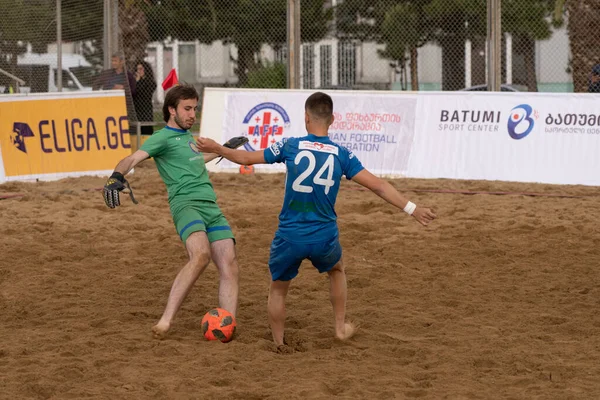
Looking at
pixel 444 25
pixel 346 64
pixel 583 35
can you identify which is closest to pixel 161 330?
pixel 583 35

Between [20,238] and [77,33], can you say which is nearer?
[20,238]

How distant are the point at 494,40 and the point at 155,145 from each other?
10.4m

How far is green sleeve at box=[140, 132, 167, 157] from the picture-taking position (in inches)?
260

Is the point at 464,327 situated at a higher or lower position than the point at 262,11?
lower

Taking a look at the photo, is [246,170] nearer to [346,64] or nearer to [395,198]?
[346,64]

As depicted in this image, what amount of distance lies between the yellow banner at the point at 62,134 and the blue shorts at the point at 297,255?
9.31 m

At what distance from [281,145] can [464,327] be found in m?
1.93

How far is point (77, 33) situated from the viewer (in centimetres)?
1909

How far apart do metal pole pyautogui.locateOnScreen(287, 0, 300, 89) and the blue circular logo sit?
4243 millimetres

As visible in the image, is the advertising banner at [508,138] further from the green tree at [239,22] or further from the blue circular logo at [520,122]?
the green tree at [239,22]

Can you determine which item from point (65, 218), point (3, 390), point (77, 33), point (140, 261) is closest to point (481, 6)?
point (77, 33)

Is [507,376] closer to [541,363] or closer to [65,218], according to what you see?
[541,363]

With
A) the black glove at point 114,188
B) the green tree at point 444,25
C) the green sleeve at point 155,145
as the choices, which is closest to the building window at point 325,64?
the green tree at point 444,25

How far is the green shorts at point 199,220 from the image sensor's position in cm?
662
